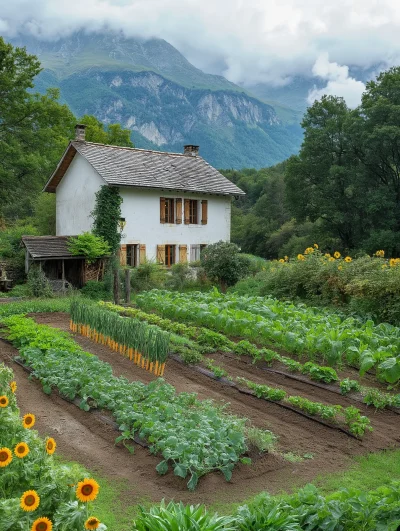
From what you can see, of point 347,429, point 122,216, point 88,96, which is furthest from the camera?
point 88,96

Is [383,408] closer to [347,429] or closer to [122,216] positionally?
[347,429]

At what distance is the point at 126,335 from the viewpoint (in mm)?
11555

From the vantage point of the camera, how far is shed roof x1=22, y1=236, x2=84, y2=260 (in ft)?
72.6

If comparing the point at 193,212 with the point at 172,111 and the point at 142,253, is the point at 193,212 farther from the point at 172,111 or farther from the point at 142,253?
the point at 172,111

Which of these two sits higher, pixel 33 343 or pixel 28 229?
pixel 28 229

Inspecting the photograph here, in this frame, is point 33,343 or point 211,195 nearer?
point 33,343

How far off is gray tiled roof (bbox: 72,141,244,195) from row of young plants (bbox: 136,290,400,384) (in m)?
10.00

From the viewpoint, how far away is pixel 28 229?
27797 mm

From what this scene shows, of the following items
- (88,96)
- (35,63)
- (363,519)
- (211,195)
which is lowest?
(363,519)

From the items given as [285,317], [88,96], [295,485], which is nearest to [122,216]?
[285,317]

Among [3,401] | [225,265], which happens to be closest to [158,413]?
[3,401]

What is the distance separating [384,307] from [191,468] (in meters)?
9.97

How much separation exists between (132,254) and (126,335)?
1472 centimetres

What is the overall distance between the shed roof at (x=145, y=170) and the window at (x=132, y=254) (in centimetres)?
295
